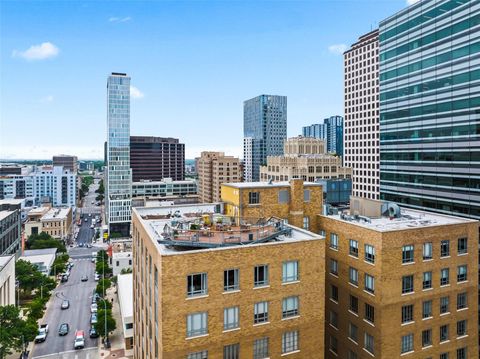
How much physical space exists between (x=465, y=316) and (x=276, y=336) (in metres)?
23.6

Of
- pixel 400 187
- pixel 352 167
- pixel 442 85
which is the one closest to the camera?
pixel 442 85

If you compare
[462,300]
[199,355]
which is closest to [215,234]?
[199,355]

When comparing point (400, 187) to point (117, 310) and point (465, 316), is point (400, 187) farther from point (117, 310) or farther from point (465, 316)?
point (117, 310)

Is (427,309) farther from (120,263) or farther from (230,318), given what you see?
(120,263)

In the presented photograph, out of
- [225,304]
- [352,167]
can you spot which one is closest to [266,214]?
[225,304]

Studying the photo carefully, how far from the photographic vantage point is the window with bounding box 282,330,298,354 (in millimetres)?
30156

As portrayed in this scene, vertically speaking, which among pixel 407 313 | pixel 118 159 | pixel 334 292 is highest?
pixel 118 159

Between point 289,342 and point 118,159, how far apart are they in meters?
180

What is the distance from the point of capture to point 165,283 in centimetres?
2631

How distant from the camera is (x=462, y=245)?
131 ft

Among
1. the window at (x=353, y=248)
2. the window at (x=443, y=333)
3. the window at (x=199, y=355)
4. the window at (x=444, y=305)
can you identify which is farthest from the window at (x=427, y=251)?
the window at (x=199, y=355)

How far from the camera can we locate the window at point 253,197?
41.5 metres

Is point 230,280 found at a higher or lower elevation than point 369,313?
higher

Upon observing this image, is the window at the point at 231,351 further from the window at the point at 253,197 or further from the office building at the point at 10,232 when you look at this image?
the office building at the point at 10,232
